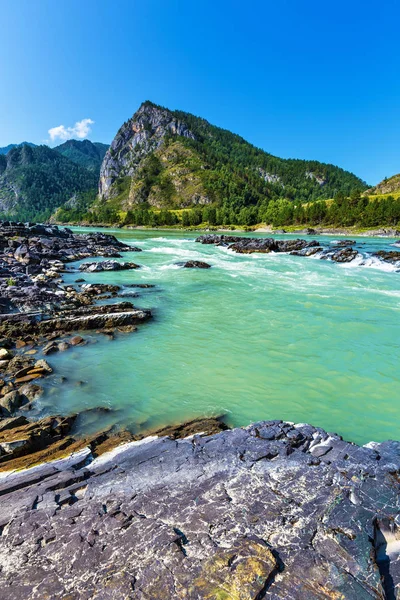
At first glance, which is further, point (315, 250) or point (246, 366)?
point (315, 250)

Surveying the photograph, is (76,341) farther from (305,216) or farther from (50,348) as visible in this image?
(305,216)

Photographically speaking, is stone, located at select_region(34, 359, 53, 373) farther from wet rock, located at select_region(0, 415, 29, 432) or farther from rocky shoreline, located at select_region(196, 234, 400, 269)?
rocky shoreline, located at select_region(196, 234, 400, 269)

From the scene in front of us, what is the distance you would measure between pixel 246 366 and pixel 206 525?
8.26m

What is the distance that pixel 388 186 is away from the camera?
19188cm

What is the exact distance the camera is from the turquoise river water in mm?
9320

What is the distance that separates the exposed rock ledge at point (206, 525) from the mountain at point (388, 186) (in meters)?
225

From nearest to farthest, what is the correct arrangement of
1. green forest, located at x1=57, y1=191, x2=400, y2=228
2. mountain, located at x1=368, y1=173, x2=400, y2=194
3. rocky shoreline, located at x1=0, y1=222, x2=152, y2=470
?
rocky shoreline, located at x1=0, y1=222, x2=152, y2=470 < green forest, located at x1=57, y1=191, x2=400, y2=228 < mountain, located at x1=368, y1=173, x2=400, y2=194

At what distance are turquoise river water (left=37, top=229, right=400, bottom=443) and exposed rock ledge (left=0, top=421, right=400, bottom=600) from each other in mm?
2734

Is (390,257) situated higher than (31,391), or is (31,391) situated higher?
(390,257)

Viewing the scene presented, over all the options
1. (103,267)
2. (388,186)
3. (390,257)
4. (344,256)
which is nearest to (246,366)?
(103,267)

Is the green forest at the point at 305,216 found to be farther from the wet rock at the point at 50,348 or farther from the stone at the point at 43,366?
the stone at the point at 43,366

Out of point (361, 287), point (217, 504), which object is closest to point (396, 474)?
point (217, 504)

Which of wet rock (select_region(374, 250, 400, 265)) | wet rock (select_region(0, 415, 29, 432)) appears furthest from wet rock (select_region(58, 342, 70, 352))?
wet rock (select_region(374, 250, 400, 265))

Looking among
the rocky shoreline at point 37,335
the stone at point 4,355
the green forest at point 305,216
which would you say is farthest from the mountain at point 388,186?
the stone at point 4,355
